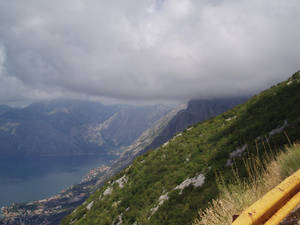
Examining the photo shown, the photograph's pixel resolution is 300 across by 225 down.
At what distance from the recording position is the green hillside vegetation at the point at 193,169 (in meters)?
11.4

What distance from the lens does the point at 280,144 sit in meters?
11.2

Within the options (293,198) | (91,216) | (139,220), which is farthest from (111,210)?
(293,198)

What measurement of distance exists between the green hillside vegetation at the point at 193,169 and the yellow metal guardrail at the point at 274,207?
6715 millimetres

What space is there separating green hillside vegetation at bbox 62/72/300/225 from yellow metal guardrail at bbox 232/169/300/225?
6715 millimetres

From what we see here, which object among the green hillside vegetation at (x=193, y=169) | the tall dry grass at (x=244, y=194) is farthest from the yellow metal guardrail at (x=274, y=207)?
the green hillside vegetation at (x=193, y=169)

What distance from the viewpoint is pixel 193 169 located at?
15117 mm

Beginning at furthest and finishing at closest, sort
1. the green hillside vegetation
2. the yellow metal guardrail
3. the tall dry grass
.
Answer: the green hillside vegetation, the tall dry grass, the yellow metal guardrail

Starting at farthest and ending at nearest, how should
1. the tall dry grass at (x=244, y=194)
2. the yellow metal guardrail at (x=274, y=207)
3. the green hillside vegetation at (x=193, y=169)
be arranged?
the green hillside vegetation at (x=193, y=169), the tall dry grass at (x=244, y=194), the yellow metal guardrail at (x=274, y=207)

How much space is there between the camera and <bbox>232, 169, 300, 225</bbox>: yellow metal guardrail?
9.02 feet

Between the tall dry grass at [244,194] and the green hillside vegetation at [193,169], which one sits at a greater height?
the tall dry grass at [244,194]

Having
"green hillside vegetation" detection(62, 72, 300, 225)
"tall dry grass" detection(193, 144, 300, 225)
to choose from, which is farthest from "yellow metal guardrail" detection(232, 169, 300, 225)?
"green hillside vegetation" detection(62, 72, 300, 225)

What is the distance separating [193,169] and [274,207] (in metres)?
12.7

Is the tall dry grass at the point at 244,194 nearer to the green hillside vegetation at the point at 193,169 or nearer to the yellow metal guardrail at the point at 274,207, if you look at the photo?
the yellow metal guardrail at the point at 274,207

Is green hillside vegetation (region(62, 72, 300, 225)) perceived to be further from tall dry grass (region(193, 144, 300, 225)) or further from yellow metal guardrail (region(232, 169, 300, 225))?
yellow metal guardrail (region(232, 169, 300, 225))
